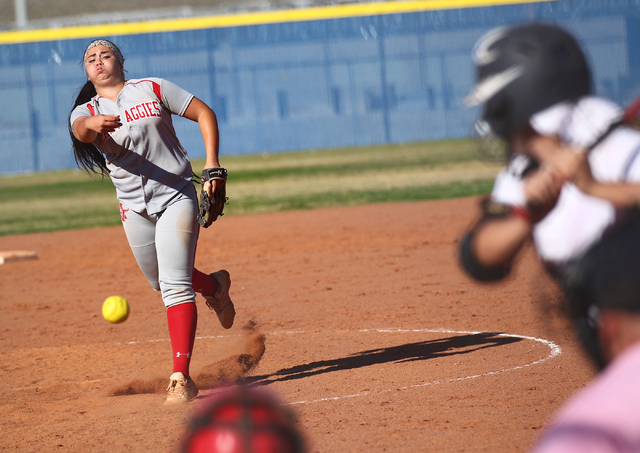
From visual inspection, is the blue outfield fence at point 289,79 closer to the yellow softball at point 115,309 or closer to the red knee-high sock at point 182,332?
the yellow softball at point 115,309

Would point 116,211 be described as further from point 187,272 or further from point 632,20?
point 632,20

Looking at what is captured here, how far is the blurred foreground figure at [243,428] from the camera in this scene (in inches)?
73.2

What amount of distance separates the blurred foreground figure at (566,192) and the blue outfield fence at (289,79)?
82.2ft

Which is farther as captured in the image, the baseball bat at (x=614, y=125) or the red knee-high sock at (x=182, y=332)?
the red knee-high sock at (x=182, y=332)

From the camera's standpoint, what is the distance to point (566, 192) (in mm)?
2244

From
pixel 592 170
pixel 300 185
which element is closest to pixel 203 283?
pixel 592 170

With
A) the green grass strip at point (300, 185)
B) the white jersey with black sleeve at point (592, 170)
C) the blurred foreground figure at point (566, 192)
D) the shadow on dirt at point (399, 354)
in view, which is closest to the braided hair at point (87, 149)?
the shadow on dirt at point (399, 354)

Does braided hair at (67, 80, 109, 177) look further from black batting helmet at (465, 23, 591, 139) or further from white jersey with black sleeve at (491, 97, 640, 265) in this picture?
white jersey with black sleeve at (491, 97, 640, 265)

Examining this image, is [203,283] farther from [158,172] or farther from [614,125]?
[614,125]

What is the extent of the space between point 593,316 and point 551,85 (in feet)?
2.28

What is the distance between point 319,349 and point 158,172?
6.25 feet

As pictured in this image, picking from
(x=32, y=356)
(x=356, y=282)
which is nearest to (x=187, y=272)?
(x=32, y=356)

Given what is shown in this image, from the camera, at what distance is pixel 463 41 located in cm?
2694

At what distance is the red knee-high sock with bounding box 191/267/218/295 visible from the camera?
4.84 meters
